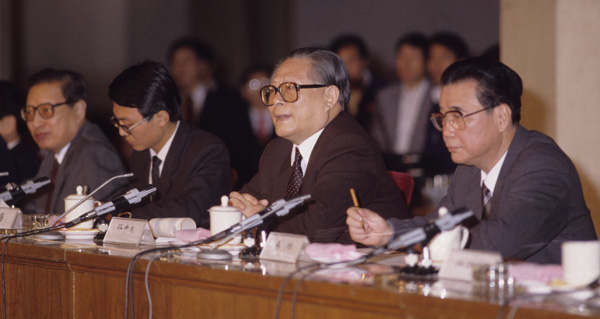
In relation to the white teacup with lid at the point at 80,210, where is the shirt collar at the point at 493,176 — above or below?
above

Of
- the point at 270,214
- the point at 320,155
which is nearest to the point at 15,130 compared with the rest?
the point at 320,155

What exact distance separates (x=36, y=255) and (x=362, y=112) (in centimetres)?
351

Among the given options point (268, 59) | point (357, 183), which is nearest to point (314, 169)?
point (357, 183)

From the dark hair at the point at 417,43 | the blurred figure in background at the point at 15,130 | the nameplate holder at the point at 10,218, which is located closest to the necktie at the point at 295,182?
the nameplate holder at the point at 10,218

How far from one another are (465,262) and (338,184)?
857mm

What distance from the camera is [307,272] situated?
5.57 feet

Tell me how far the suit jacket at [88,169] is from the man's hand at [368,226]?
1689 mm

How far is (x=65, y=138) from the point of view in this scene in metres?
3.66

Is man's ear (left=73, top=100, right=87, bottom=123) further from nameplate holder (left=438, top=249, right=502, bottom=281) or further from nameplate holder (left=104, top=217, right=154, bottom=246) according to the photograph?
nameplate holder (left=438, top=249, right=502, bottom=281)

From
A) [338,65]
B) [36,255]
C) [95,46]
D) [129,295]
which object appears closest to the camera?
[129,295]

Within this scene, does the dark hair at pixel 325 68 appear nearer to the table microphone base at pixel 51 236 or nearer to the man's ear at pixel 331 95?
the man's ear at pixel 331 95

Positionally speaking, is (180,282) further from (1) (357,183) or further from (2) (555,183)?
(2) (555,183)

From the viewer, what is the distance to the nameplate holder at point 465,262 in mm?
1547

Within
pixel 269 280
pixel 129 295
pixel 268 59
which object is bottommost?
pixel 129 295
